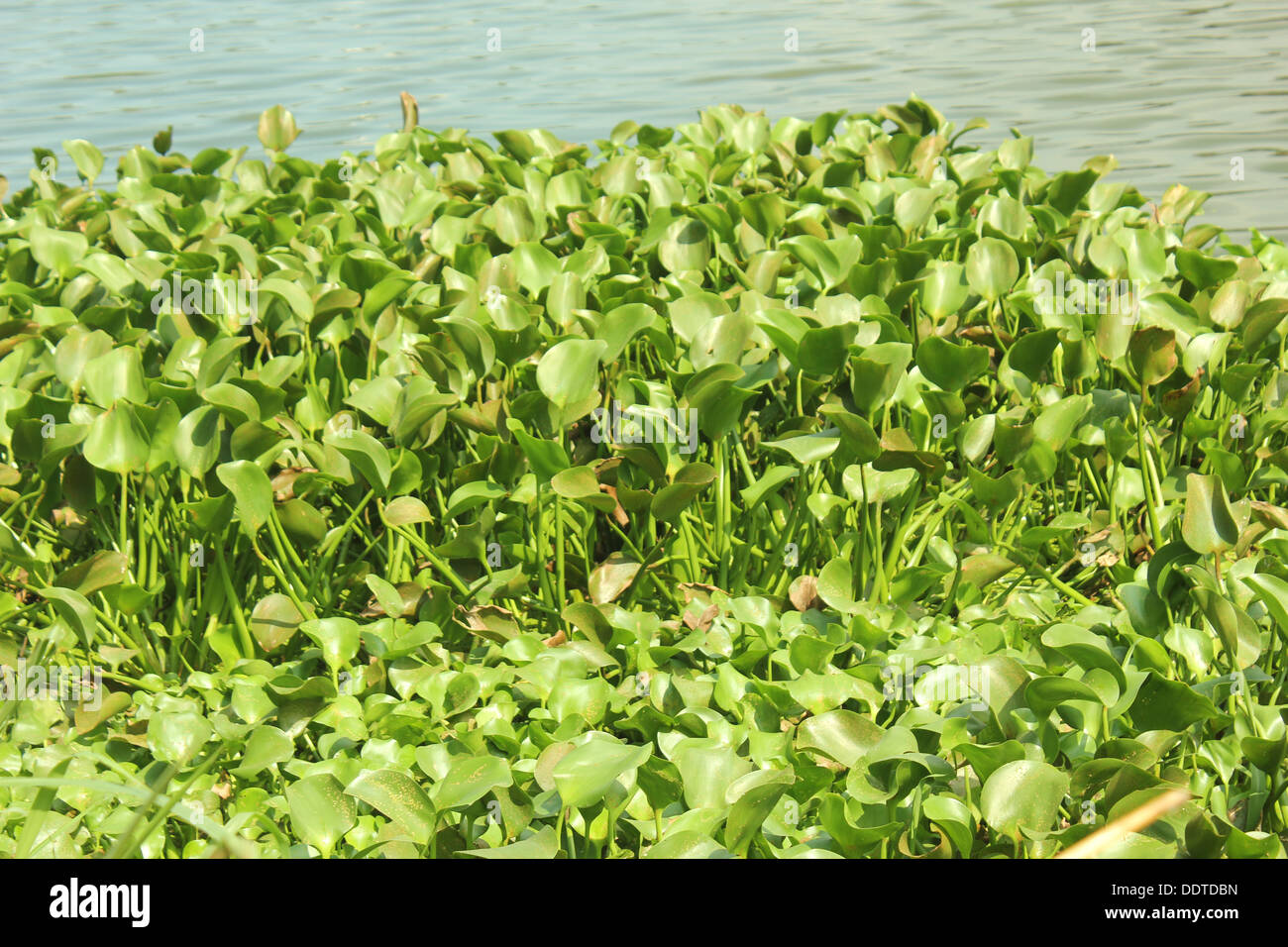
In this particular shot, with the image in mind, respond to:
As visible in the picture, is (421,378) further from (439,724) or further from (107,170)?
(107,170)

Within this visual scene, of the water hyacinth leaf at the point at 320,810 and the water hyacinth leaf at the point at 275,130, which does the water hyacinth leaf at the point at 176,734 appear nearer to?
the water hyacinth leaf at the point at 320,810

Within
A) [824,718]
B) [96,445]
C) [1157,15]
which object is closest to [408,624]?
[96,445]

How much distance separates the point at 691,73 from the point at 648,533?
615 centimetres

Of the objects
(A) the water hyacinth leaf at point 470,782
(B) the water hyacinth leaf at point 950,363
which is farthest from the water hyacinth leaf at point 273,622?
(B) the water hyacinth leaf at point 950,363

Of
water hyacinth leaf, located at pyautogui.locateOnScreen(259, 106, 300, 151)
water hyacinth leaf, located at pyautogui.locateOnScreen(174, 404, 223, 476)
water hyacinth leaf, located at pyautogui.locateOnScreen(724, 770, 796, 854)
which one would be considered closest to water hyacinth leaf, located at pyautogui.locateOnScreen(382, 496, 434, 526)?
water hyacinth leaf, located at pyautogui.locateOnScreen(174, 404, 223, 476)

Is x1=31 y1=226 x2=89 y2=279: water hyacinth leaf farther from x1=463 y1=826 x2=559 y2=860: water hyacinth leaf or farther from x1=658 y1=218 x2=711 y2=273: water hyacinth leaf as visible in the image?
x1=463 y1=826 x2=559 y2=860: water hyacinth leaf

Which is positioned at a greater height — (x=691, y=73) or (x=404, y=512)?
(x=691, y=73)

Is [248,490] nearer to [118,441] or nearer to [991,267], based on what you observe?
[118,441]

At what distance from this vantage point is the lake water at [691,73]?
6.29 metres

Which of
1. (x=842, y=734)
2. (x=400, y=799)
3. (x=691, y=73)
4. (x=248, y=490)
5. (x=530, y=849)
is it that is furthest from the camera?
(x=691, y=73)

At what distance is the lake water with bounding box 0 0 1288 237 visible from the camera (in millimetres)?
6293

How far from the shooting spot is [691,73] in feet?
26.1

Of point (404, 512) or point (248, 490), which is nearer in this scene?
point (248, 490)

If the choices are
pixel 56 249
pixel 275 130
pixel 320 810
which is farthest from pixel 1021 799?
pixel 275 130
